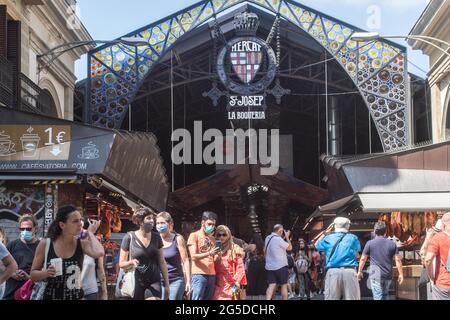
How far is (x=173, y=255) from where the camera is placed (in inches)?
427

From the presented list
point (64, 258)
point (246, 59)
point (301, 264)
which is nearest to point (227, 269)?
point (64, 258)

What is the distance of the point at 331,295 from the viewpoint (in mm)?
10602

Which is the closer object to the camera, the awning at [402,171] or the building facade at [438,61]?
the awning at [402,171]

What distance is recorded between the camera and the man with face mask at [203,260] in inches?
451

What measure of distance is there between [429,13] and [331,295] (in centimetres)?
1728

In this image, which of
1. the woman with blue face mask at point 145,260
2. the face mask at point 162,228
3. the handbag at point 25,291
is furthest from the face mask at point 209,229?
the handbag at point 25,291

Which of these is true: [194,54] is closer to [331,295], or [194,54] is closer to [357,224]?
[357,224]

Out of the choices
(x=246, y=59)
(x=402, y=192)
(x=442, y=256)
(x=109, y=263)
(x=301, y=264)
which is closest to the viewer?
(x=442, y=256)

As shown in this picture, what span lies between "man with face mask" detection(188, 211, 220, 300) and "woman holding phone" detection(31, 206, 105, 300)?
3.70 meters

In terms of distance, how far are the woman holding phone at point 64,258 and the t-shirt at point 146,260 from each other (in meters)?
1.80

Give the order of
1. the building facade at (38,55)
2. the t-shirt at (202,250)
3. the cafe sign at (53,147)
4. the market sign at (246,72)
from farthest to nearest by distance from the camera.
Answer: the market sign at (246,72) < the building facade at (38,55) < the cafe sign at (53,147) < the t-shirt at (202,250)

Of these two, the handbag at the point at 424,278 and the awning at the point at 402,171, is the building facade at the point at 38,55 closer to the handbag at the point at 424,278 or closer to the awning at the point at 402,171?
the awning at the point at 402,171

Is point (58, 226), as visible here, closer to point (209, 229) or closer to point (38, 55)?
point (209, 229)

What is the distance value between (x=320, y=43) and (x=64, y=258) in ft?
63.3
